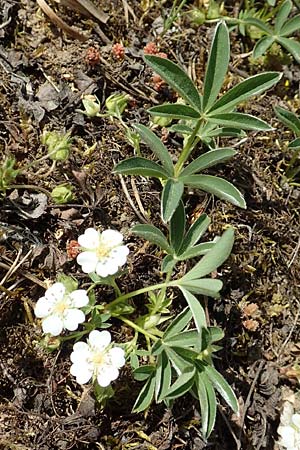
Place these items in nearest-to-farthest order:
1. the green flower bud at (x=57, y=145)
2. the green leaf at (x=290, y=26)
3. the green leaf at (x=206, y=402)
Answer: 1. the green leaf at (x=206, y=402)
2. the green flower bud at (x=57, y=145)
3. the green leaf at (x=290, y=26)

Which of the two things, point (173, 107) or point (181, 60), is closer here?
point (173, 107)

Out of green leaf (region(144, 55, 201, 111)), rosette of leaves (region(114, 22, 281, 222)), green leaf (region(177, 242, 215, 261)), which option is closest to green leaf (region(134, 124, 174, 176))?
rosette of leaves (region(114, 22, 281, 222))

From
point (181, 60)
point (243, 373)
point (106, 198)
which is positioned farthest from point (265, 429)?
point (181, 60)

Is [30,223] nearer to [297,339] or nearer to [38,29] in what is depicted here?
[38,29]

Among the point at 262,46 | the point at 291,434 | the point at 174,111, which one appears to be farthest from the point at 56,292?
the point at 262,46

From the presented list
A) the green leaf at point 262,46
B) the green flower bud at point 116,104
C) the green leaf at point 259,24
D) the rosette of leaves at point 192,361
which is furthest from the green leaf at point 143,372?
the green leaf at point 259,24

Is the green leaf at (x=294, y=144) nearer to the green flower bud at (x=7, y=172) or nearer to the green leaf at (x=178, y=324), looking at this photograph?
the green leaf at (x=178, y=324)
